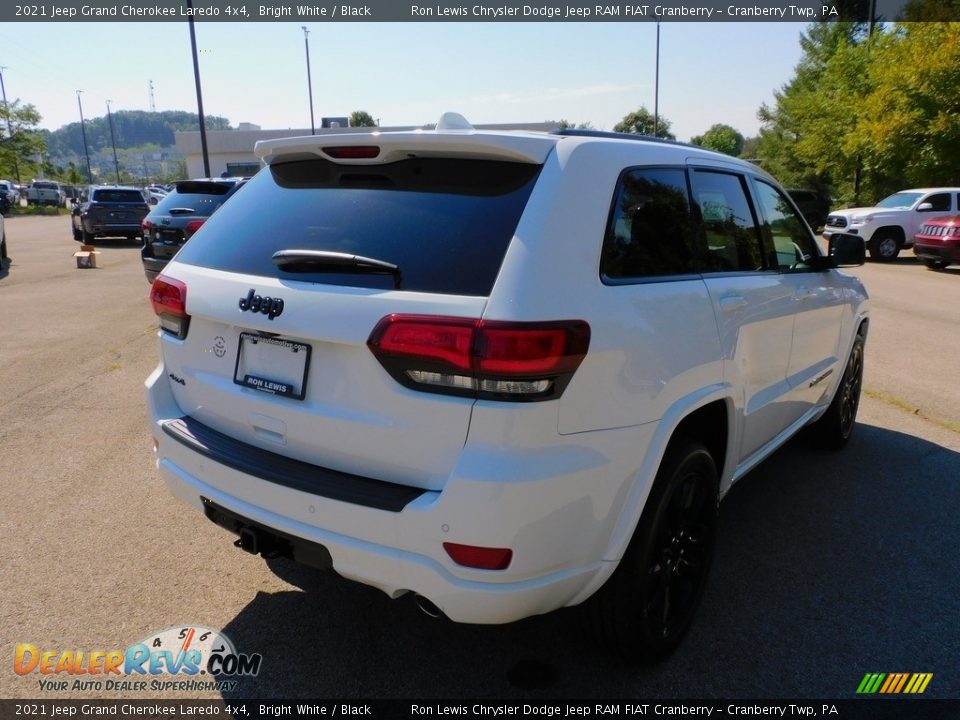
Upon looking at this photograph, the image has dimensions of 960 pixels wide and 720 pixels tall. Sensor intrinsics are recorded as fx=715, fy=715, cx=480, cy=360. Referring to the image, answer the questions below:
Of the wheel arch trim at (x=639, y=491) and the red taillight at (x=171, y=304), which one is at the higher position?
the red taillight at (x=171, y=304)

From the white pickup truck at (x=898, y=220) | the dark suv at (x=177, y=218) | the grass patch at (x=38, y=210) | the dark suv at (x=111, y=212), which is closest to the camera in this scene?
the dark suv at (x=177, y=218)

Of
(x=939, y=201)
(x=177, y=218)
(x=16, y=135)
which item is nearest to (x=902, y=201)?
(x=939, y=201)

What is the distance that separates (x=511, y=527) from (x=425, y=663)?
3.27 ft

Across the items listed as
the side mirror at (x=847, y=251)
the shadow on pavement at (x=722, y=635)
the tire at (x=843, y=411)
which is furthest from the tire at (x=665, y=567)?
the tire at (x=843, y=411)

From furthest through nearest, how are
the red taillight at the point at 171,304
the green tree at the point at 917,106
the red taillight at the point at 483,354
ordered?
the green tree at the point at 917,106, the red taillight at the point at 171,304, the red taillight at the point at 483,354

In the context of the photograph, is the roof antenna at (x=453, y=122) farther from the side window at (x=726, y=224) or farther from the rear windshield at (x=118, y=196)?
the rear windshield at (x=118, y=196)

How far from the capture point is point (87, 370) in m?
6.77

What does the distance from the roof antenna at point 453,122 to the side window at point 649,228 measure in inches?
26.5

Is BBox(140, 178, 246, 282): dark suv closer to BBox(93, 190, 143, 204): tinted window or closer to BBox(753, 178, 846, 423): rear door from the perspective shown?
BBox(753, 178, 846, 423): rear door

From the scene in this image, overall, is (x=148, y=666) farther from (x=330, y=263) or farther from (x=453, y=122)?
(x=453, y=122)

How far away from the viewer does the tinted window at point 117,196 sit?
69.9 ft

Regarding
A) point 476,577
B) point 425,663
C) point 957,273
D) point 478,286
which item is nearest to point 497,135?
point 478,286

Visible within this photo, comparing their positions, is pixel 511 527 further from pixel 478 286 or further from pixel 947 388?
pixel 947 388

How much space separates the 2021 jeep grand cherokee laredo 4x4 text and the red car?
16216 mm
